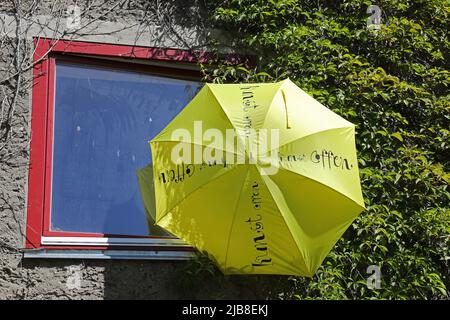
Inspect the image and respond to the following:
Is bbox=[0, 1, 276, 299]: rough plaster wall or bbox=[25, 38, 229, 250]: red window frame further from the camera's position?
bbox=[25, 38, 229, 250]: red window frame

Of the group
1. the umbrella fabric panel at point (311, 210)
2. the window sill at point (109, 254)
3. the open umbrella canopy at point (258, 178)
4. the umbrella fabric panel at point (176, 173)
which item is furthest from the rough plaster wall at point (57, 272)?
the umbrella fabric panel at point (311, 210)

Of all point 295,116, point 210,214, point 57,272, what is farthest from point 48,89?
point 295,116

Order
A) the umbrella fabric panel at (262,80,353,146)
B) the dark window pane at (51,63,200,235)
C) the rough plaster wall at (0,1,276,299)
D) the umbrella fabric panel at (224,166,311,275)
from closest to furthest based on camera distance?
the umbrella fabric panel at (224,166,311,275), the umbrella fabric panel at (262,80,353,146), the rough plaster wall at (0,1,276,299), the dark window pane at (51,63,200,235)

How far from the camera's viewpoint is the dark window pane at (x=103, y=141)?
5191 mm

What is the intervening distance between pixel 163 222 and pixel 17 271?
43.1 inches

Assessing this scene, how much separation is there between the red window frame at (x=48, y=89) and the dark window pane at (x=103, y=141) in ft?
0.19

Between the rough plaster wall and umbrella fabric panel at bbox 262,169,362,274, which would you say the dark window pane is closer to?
the rough plaster wall

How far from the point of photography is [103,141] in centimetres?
537

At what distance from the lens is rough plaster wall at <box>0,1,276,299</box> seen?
4.89 m

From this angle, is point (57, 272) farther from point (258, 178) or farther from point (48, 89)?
point (258, 178)

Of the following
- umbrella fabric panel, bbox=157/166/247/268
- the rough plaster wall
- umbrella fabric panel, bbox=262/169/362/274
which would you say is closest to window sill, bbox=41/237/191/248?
the rough plaster wall

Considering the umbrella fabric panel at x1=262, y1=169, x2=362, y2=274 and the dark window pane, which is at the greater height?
the dark window pane

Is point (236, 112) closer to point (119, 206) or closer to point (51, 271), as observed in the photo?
point (119, 206)

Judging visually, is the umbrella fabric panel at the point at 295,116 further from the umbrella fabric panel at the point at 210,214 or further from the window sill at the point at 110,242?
the window sill at the point at 110,242
